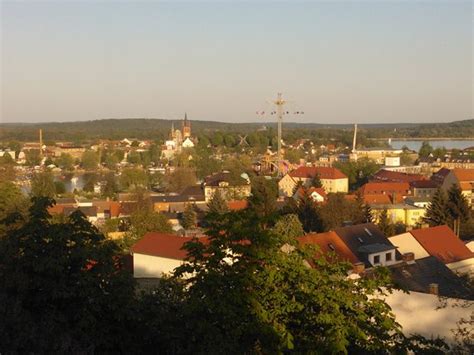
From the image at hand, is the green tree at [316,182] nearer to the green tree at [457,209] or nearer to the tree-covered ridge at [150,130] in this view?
the green tree at [457,209]

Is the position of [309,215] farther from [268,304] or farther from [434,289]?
[268,304]

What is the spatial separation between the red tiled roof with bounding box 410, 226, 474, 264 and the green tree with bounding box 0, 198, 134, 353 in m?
11.7

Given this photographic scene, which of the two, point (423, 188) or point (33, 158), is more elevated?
point (423, 188)

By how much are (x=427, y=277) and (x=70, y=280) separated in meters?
9.11

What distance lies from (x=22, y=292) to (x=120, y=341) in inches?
32.8

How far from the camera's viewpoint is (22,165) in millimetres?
58719

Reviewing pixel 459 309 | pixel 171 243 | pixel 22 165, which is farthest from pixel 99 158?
pixel 459 309

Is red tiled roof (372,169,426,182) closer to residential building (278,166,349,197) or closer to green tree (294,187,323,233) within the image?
residential building (278,166,349,197)

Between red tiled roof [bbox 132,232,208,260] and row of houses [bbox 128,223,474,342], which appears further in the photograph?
red tiled roof [bbox 132,232,208,260]

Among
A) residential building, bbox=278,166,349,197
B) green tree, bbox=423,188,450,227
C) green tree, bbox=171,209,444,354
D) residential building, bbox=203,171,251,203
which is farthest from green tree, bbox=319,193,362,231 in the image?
green tree, bbox=171,209,444,354

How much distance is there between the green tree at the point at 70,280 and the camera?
189 inches

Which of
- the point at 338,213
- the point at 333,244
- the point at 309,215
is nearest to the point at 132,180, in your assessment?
the point at 309,215

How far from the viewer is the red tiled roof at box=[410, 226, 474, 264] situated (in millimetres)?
15594

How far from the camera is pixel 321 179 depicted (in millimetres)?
40406
